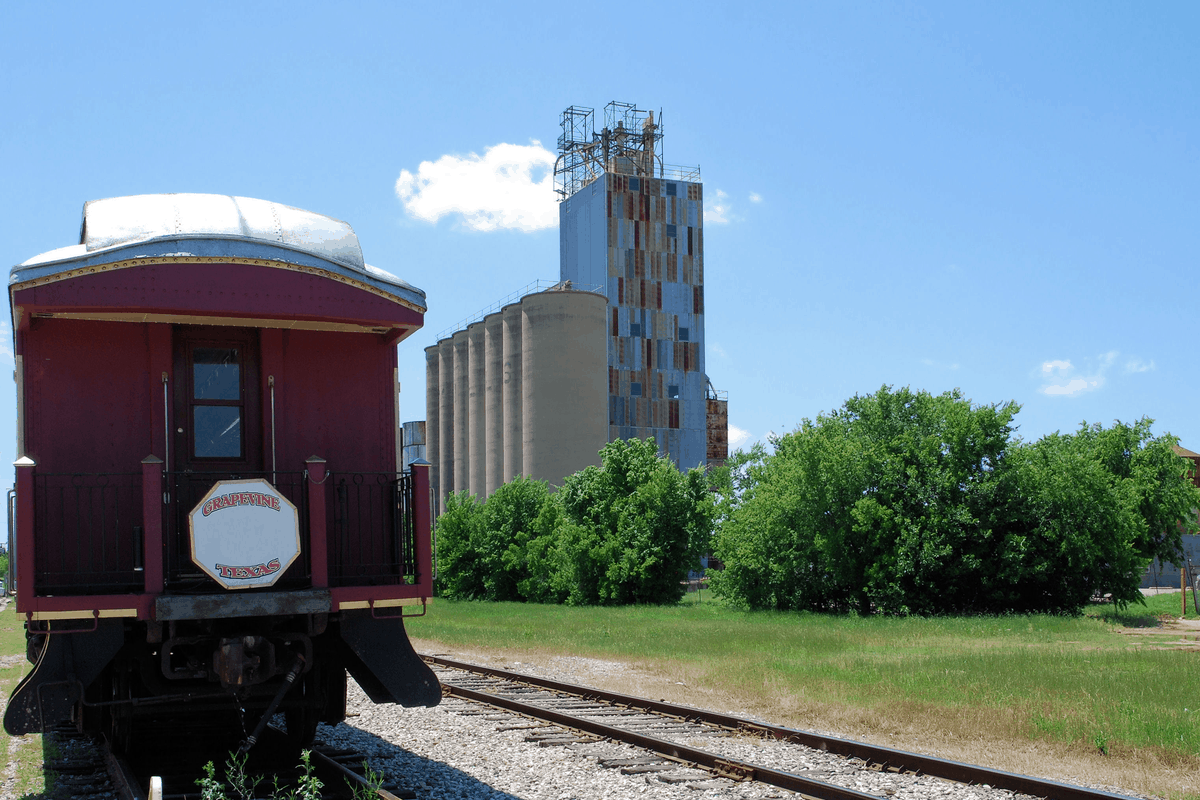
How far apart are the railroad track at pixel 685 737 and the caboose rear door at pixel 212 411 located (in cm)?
388

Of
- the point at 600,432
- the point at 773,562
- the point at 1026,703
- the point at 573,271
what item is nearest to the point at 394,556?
the point at 1026,703

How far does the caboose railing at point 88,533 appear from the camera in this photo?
7398 millimetres

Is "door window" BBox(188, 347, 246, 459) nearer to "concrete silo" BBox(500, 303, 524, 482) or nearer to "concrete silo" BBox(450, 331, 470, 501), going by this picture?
"concrete silo" BBox(500, 303, 524, 482)

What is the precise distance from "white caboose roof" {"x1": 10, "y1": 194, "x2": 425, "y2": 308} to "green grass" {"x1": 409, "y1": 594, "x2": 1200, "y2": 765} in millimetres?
7750

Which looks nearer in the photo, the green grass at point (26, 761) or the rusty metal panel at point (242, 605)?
the rusty metal panel at point (242, 605)

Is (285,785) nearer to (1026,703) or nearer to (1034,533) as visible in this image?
(1026,703)

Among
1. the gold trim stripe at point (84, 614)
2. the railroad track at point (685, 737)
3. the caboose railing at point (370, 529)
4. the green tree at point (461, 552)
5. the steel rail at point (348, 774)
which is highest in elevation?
the caboose railing at point (370, 529)

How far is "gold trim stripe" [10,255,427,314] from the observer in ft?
22.8

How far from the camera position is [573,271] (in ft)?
296

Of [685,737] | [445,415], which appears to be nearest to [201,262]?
[685,737]

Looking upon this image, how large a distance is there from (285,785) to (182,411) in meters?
2.99

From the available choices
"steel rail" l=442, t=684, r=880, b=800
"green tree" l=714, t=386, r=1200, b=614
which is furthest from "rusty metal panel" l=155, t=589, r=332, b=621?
"green tree" l=714, t=386, r=1200, b=614

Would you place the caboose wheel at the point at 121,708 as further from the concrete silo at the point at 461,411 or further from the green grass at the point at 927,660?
the concrete silo at the point at 461,411

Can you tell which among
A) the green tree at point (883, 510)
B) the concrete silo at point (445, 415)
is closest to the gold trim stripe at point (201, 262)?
the green tree at point (883, 510)
